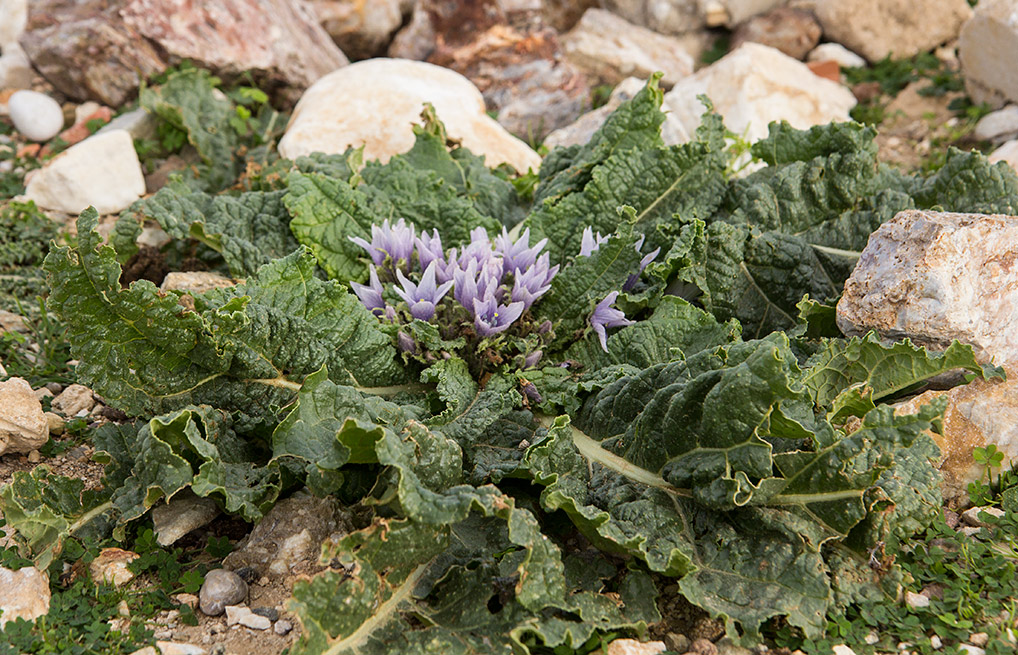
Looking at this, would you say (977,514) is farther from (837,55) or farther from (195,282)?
(837,55)

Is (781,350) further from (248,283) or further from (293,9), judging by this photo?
(293,9)

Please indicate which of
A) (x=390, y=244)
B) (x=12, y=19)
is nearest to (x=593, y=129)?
(x=390, y=244)

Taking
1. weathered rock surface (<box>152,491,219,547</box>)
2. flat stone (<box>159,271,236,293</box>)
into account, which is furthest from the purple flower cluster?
weathered rock surface (<box>152,491,219,547</box>)

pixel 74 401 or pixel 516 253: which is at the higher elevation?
pixel 516 253

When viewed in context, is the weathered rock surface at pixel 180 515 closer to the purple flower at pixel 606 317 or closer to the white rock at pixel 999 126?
the purple flower at pixel 606 317

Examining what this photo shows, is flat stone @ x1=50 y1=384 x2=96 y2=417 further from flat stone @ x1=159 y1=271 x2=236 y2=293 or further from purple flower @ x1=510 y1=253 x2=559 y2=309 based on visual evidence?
purple flower @ x1=510 y1=253 x2=559 y2=309

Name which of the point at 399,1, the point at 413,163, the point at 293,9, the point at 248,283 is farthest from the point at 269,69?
the point at 248,283
